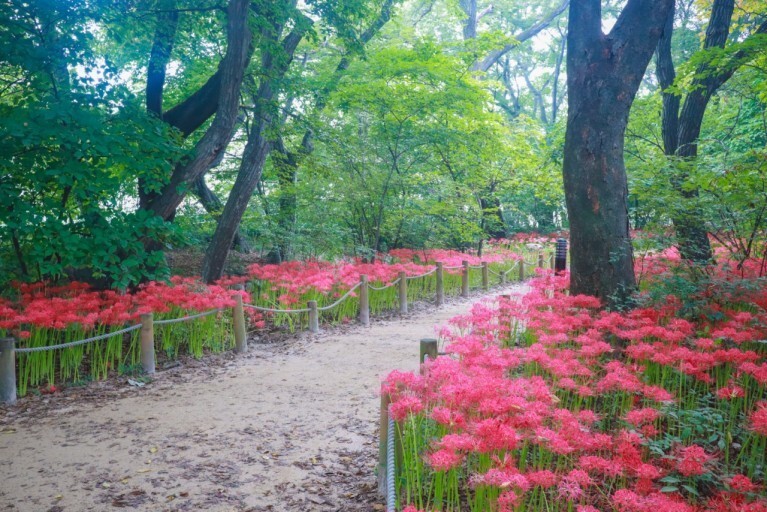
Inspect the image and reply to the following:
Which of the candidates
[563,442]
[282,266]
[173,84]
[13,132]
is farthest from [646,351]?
[173,84]

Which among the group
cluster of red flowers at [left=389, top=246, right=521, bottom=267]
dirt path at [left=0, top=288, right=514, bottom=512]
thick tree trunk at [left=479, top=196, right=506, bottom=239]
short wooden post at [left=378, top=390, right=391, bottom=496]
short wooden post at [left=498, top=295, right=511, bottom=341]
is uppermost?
thick tree trunk at [left=479, top=196, right=506, bottom=239]

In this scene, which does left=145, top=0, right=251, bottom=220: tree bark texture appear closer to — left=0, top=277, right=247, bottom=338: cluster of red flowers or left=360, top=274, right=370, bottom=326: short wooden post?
left=0, top=277, right=247, bottom=338: cluster of red flowers

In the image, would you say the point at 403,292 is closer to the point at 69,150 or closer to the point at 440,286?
the point at 440,286

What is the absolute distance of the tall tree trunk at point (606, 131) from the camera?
548cm

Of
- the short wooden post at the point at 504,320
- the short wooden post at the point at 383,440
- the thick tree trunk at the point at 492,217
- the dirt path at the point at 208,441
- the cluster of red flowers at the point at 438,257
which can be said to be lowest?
the dirt path at the point at 208,441

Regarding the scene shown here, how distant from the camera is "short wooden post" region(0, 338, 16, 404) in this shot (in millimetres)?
5016

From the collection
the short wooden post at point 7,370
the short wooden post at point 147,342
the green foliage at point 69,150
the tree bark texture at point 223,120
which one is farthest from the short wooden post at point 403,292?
the short wooden post at point 7,370

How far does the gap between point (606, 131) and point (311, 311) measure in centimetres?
504

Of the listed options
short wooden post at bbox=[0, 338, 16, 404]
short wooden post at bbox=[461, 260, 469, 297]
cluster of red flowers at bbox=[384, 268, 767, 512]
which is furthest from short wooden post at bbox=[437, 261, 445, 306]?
short wooden post at bbox=[0, 338, 16, 404]

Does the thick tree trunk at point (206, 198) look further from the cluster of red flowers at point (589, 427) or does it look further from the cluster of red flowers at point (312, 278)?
the cluster of red flowers at point (589, 427)

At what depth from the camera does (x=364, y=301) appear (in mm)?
8891

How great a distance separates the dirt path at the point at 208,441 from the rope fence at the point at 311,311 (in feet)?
1.23

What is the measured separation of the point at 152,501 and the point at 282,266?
6.50 m

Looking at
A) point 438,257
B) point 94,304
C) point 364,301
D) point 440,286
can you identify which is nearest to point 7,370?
point 94,304
